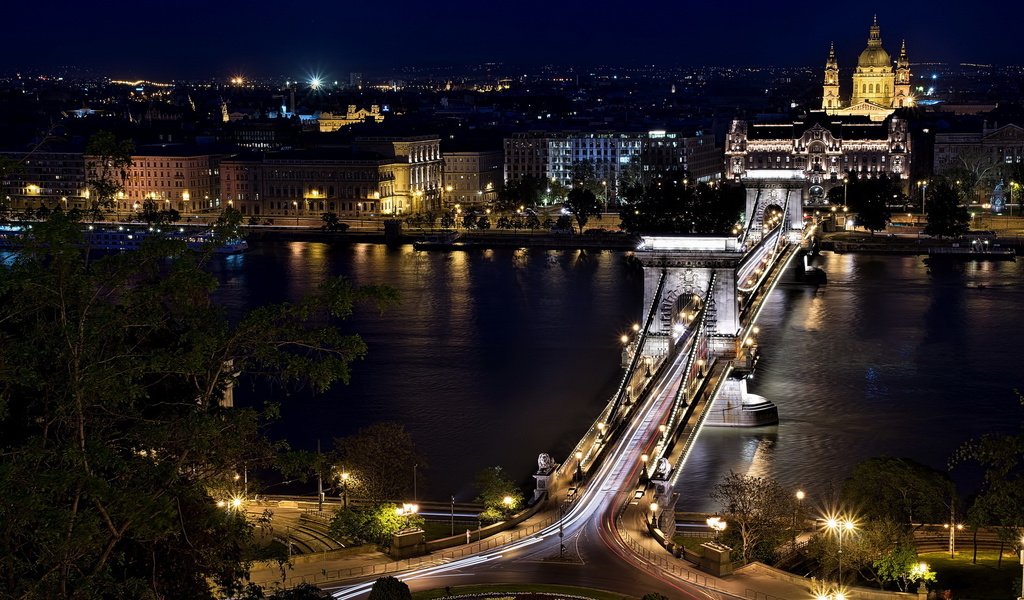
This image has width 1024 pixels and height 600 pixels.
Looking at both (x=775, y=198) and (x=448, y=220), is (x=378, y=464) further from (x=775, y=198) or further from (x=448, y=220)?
(x=448, y=220)

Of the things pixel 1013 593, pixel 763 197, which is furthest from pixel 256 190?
pixel 1013 593

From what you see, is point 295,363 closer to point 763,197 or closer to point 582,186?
point 763,197

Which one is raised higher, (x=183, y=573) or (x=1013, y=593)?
(x=183, y=573)

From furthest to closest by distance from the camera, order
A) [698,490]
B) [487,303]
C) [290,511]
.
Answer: [487,303] → [698,490] → [290,511]

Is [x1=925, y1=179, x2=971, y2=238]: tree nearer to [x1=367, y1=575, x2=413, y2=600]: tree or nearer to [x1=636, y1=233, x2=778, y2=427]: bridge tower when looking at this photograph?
[x1=636, y1=233, x2=778, y2=427]: bridge tower

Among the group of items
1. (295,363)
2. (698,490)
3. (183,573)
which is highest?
(295,363)

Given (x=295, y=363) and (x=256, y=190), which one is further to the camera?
(x=256, y=190)
